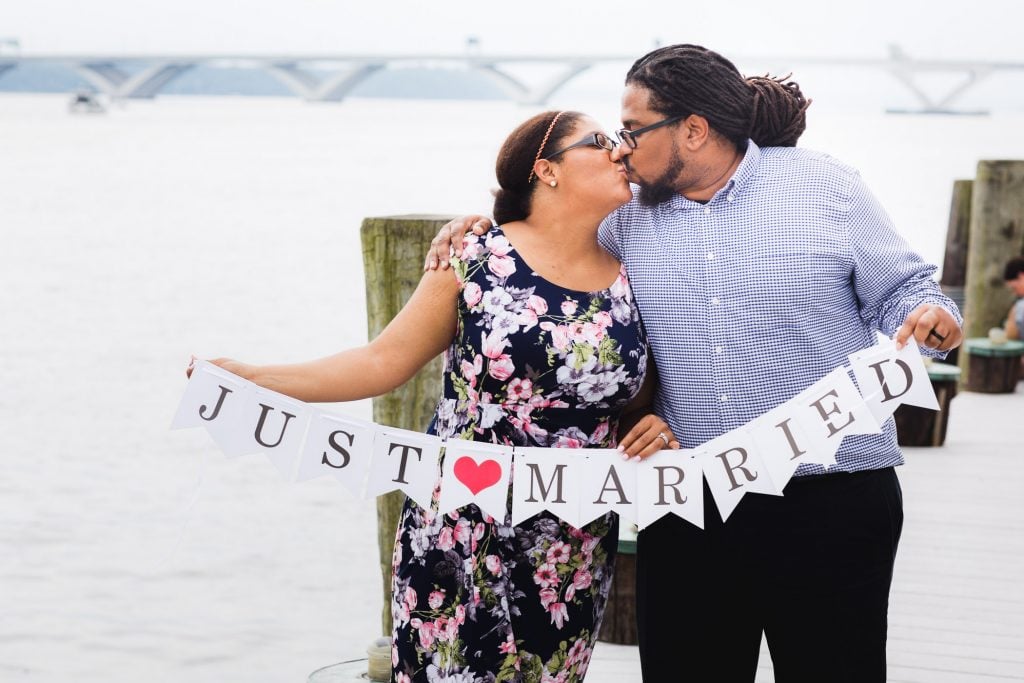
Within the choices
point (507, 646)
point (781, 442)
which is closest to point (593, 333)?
point (781, 442)

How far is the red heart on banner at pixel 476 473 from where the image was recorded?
2188mm

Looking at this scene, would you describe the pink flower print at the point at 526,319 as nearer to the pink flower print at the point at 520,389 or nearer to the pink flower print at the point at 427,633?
the pink flower print at the point at 520,389

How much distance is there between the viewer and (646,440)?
222cm

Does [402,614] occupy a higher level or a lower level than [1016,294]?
lower

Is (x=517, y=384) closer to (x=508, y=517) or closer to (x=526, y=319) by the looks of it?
(x=526, y=319)

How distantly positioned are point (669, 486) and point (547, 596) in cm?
30

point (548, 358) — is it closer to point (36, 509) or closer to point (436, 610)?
point (436, 610)

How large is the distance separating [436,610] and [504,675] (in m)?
0.17

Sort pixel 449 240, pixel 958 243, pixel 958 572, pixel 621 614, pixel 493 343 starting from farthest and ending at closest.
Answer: pixel 958 243, pixel 958 572, pixel 621 614, pixel 449 240, pixel 493 343

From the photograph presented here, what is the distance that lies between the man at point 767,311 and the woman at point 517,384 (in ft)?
0.28

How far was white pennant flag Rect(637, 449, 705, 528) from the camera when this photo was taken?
220 centimetres

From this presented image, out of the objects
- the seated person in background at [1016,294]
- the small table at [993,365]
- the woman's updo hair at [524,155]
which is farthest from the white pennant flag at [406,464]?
the seated person in background at [1016,294]

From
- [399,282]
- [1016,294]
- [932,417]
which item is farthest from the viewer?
[1016,294]

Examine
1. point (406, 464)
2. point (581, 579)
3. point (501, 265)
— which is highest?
point (501, 265)
